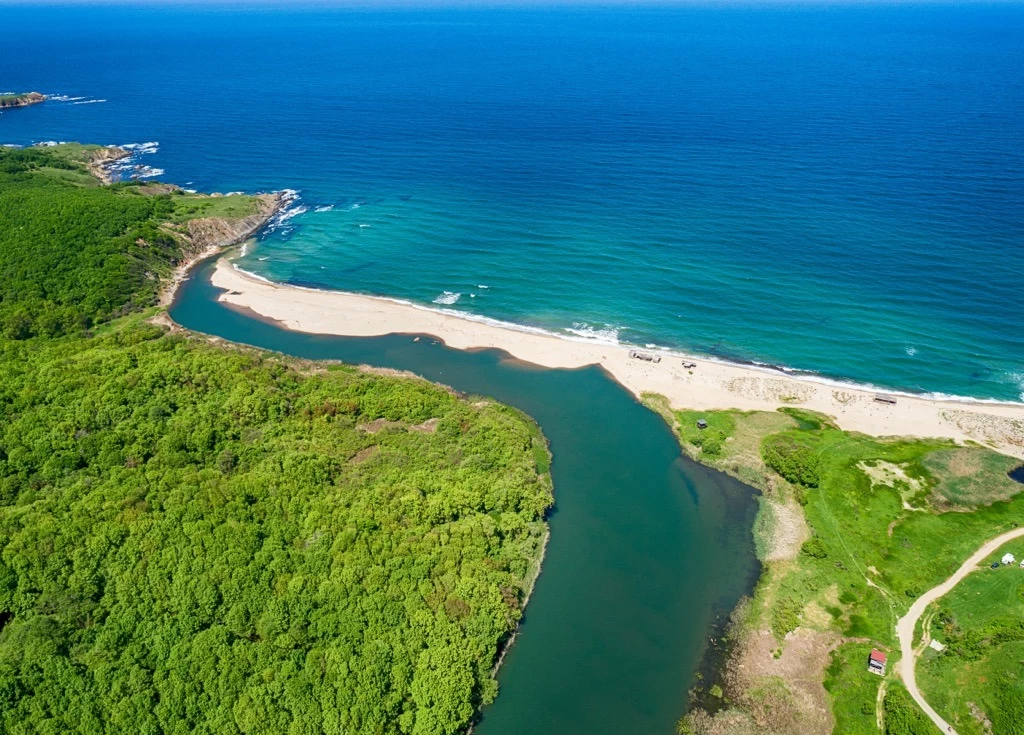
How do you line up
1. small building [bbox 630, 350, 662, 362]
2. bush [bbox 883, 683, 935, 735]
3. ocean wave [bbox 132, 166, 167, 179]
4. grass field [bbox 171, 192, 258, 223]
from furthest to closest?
ocean wave [bbox 132, 166, 167, 179] < grass field [bbox 171, 192, 258, 223] < small building [bbox 630, 350, 662, 362] < bush [bbox 883, 683, 935, 735]

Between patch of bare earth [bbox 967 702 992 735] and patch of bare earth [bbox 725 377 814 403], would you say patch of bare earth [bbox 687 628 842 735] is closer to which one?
patch of bare earth [bbox 967 702 992 735]

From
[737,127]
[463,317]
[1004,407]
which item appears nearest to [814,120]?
[737,127]

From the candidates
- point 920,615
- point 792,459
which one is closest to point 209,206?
point 792,459

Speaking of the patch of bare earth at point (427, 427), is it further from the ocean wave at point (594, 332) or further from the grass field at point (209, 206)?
the grass field at point (209, 206)

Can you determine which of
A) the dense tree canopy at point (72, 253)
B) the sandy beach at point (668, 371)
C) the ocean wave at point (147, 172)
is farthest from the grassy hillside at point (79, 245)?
the ocean wave at point (147, 172)

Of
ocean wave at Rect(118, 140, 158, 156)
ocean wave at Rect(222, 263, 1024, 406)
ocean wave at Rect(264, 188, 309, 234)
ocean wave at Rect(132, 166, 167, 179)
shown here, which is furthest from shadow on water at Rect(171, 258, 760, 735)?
ocean wave at Rect(118, 140, 158, 156)

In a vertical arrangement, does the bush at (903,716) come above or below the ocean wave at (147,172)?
below

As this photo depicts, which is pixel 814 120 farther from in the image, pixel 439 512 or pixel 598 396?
pixel 439 512
